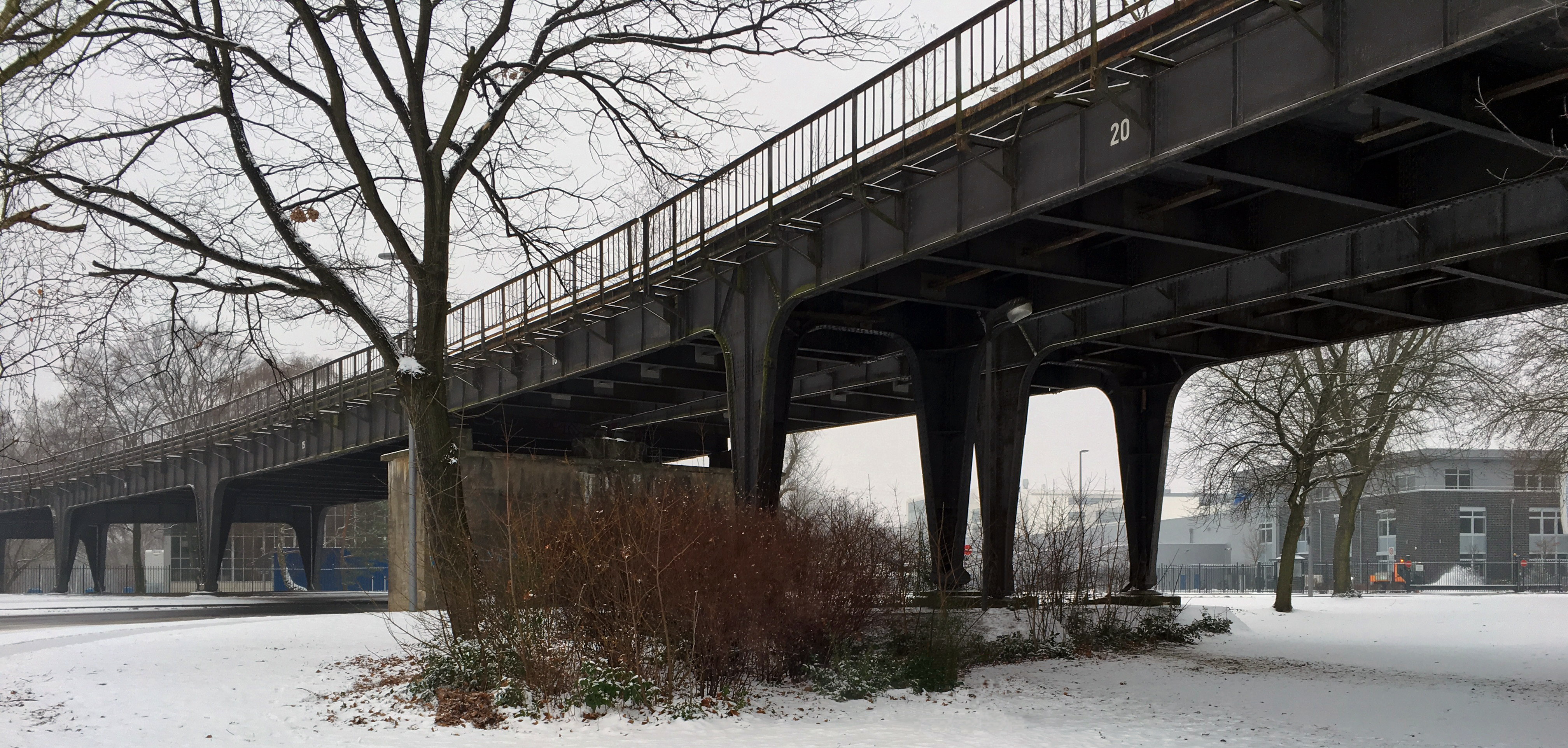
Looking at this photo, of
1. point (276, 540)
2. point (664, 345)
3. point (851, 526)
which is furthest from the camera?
point (276, 540)

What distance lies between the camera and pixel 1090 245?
21.1 metres

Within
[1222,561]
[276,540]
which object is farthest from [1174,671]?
[1222,561]

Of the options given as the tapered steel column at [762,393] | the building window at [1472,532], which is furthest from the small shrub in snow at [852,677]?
the building window at [1472,532]

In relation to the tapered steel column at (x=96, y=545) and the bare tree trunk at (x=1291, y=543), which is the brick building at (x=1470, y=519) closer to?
the bare tree trunk at (x=1291, y=543)

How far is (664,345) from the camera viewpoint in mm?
26969

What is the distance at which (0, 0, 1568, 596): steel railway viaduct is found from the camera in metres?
12.9

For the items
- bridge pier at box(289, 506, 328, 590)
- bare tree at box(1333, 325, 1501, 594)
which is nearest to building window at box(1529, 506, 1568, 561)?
bare tree at box(1333, 325, 1501, 594)

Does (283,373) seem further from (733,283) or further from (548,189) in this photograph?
(733,283)

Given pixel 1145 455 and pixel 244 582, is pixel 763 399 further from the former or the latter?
pixel 244 582

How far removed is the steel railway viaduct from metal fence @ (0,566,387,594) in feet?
151

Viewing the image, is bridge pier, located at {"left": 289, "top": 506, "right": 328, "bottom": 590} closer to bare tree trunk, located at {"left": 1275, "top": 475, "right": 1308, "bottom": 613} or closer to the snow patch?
bare tree trunk, located at {"left": 1275, "top": 475, "right": 1308, "bottom": 613}

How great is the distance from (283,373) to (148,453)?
43947 millimetres

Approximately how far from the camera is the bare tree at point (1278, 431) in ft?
107

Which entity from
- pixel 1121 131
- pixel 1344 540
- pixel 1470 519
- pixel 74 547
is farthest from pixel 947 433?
pixel 74 547
